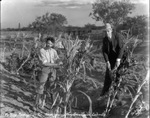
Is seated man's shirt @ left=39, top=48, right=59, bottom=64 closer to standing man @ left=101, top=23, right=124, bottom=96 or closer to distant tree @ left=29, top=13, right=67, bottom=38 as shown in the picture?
standing man @ left=101, top=23, right=124, bottom=96

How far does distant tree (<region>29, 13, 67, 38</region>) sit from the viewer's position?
45.7ft

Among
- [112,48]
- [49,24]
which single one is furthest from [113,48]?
[49,24]

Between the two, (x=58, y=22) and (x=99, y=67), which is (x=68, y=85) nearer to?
(x=99, y=67)

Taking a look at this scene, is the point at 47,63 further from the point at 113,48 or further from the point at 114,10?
the point at 114,10

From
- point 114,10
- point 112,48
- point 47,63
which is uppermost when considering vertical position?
point 114,10

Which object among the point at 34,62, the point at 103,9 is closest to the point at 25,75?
the point at 34,62

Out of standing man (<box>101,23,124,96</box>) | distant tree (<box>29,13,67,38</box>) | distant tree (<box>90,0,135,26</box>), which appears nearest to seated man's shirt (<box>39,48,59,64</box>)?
standing man (<box>101,23,124,96</box>)

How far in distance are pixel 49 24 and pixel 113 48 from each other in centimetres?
1084

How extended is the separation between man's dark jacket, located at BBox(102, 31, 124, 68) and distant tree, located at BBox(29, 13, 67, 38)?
1015 centimetres

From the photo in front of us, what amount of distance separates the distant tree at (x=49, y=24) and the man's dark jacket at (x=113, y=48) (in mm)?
10152

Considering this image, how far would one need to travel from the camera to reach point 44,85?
375 cm

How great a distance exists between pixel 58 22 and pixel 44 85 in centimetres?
1118

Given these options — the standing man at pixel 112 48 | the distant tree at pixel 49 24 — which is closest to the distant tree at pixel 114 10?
the distant tree at pixel 49 24

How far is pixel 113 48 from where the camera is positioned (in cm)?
373
